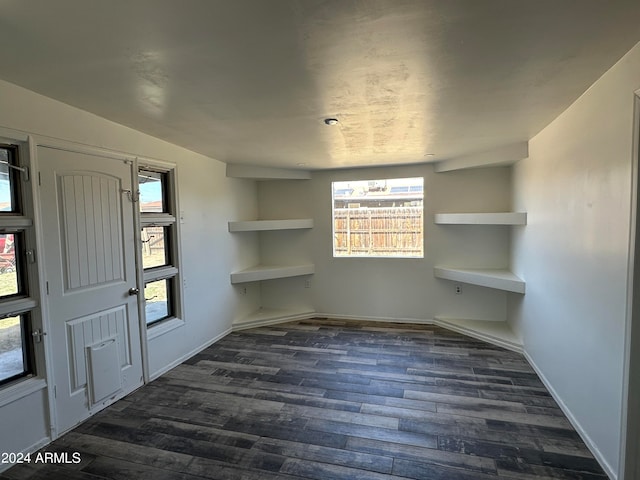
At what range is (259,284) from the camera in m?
5.67

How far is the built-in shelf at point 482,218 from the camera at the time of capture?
3740mm

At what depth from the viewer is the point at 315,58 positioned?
64.8 inches

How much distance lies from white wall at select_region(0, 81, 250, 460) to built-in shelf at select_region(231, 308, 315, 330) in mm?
212

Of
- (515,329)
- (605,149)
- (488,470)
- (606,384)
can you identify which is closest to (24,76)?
(605,149)

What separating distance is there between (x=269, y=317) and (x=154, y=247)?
222cm

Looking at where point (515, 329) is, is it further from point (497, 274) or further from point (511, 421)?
point (511, 421)

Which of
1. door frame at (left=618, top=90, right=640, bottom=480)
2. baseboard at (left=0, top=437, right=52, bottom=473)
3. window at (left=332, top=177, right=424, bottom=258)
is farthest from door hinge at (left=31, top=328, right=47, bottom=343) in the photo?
window at (left=332, top=177, right=424, bottom=258)

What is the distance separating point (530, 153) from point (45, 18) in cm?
394

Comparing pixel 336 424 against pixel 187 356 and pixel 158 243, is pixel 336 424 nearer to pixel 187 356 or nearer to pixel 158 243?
pixel 187 356

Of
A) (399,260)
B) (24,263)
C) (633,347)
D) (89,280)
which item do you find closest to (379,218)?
(399,260)

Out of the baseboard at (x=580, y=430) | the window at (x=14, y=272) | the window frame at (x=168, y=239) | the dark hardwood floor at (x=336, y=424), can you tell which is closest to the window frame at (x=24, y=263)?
the window at (x=14, y=272)

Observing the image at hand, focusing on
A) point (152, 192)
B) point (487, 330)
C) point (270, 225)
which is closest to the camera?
point (152, 192)

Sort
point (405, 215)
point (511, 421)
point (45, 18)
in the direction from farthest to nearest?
point (405, 215) < point (511, 421) < point (45, 18)

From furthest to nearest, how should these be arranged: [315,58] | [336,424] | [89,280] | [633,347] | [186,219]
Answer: [186,219] → [89,280] → [336,424] → [633,347] → [315,58]
